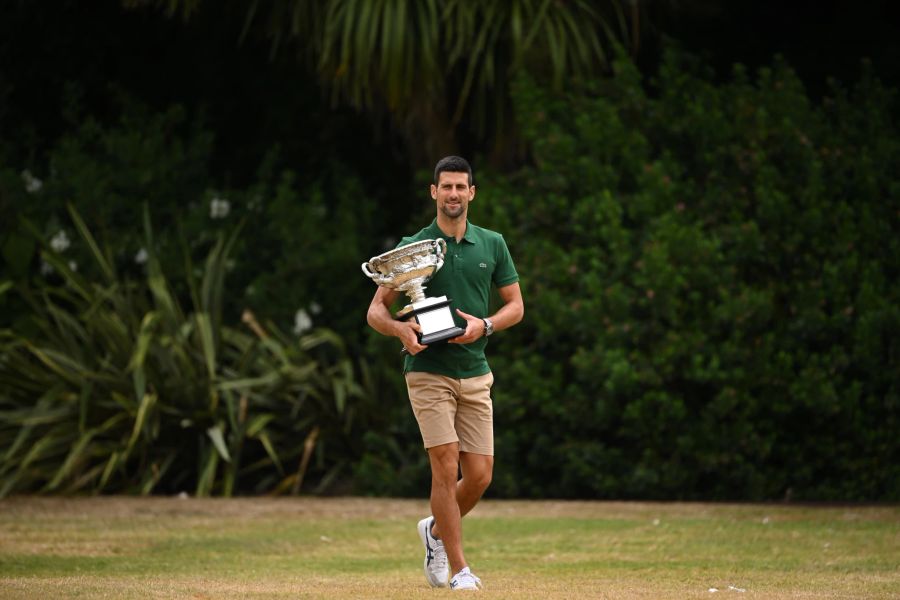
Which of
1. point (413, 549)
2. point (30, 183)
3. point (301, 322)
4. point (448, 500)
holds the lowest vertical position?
point (413, 549)

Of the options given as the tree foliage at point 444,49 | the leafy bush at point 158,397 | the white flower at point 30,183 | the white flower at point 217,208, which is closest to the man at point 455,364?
the leafy bush at point 158,397

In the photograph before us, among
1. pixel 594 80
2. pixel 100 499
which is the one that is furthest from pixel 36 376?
pixel 594 80

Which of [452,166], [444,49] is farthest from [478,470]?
[444,49]

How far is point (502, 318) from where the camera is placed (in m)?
6.05

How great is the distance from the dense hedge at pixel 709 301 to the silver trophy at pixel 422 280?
4.28 meters

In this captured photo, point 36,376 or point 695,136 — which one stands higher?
point 695,136

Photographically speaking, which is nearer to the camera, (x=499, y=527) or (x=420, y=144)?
(x=499, y=527)

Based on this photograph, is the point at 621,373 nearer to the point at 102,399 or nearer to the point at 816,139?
the point at 816,139

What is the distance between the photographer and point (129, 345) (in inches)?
443

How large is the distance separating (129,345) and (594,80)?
13.9ft

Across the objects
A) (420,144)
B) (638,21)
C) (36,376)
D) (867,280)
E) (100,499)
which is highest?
(638,21)

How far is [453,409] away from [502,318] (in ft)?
1.44

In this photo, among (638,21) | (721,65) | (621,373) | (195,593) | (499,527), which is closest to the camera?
(195,593)

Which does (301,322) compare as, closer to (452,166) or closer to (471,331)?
(452,166)
